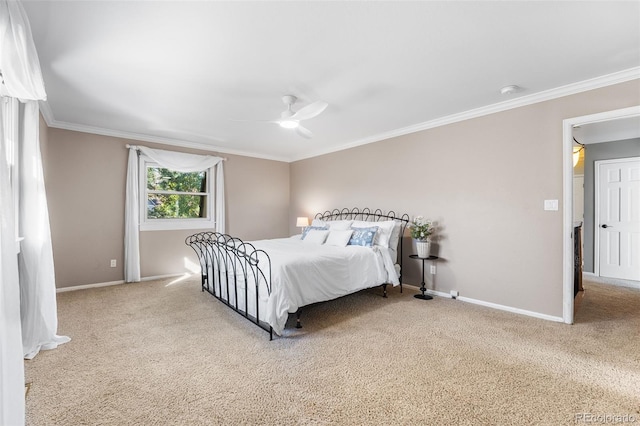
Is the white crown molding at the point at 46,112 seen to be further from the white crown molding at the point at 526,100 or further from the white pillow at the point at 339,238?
the white crown molding at the point at 526,100

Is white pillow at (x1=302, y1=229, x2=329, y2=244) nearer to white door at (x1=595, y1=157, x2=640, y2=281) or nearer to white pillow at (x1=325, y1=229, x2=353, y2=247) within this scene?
white pillow at (x1=325, y1=229, x2=353, y2=247)

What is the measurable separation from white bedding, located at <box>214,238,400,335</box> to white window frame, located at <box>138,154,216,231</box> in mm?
2189

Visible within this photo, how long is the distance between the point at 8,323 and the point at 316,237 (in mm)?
3611

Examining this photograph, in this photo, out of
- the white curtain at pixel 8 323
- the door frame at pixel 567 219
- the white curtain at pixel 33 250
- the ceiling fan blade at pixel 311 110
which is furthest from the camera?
the door frame at pixel 567 219

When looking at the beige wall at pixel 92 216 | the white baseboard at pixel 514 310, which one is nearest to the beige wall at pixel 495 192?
the white baseboard at pixel 514 310

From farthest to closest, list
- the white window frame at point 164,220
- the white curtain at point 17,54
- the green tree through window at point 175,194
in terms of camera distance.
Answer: the green tree through window at point 175,194
the white window frame at point 164,220
the white curtain at point 17,54

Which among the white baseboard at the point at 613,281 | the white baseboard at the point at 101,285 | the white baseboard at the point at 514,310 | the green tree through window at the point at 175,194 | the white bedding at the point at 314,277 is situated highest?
the green tree through window at the point at 175,194

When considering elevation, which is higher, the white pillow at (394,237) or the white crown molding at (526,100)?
the white crown molding at (526,100)

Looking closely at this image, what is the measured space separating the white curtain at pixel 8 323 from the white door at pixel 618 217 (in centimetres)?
759

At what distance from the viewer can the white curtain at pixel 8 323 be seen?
1332 mm

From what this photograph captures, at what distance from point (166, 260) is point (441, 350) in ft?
15.4

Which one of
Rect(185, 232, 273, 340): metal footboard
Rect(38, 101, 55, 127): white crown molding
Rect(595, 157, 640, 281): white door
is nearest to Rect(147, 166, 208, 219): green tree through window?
Rect(38, 101, 55, 127): white crown molding

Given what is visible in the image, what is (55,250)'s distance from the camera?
4.30 m

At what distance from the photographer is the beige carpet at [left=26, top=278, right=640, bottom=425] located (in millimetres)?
1783
